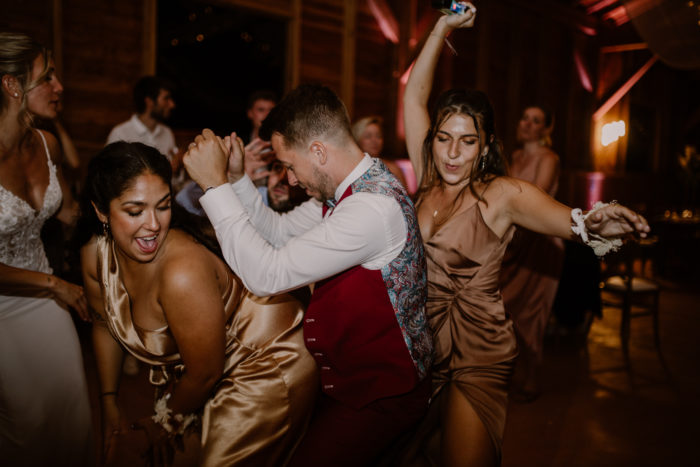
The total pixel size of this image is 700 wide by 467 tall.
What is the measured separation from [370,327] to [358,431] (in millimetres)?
293

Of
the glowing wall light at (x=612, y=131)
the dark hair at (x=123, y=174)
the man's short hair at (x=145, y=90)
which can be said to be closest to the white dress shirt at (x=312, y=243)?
the dark hair at (x=123, y=174)

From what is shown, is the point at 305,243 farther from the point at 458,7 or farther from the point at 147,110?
the point at 147,110

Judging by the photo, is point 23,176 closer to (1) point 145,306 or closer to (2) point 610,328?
(1) point 145,306

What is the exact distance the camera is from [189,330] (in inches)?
52.0

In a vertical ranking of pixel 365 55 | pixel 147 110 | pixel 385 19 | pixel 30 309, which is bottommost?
pixel 30 309

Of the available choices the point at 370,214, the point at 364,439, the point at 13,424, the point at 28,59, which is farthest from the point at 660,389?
the point at 28,59

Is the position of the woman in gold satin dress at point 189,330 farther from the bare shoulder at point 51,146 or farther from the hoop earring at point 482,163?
the hoop earring at point 482,163

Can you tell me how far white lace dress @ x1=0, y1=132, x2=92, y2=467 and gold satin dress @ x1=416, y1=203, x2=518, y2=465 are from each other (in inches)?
46.3

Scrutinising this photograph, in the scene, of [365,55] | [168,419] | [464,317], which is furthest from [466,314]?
[365,55]

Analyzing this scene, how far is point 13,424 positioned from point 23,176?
32.8 inches

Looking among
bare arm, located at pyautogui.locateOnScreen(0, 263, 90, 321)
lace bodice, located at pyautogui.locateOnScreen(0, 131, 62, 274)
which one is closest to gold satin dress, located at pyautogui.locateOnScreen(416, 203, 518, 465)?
bare arm, located at pyautogui.locateOnScreen(0, 263, 90, 321)

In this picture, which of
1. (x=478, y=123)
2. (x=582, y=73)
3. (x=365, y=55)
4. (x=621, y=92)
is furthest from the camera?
(x=621, y=92)

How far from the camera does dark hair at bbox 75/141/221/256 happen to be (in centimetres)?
138

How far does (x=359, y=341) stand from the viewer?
1.36 metres
